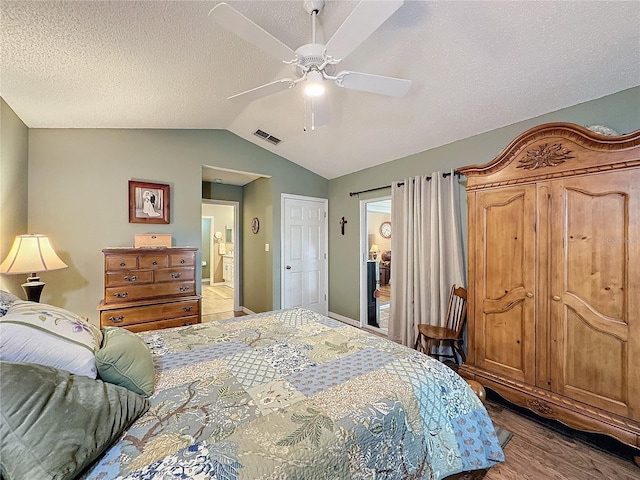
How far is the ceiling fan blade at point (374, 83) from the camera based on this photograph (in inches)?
66.7

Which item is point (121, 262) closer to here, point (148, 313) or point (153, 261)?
point (153, 261)

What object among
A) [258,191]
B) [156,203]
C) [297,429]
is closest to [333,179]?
[258,191]

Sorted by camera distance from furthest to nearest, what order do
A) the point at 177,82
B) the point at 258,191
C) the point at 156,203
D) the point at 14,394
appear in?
the point at 258,191 → the point at 156,203 → the point at 177,82 → the point at 14,394

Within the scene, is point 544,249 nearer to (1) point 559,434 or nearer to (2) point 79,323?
(1) point 559,434

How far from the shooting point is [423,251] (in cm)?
335

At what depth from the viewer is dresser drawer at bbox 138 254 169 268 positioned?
2.80 m

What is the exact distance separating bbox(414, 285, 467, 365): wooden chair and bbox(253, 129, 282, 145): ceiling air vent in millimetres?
2918

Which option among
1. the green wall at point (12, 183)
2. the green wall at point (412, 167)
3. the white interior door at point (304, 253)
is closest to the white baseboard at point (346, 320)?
the green wall at point (412, 167)

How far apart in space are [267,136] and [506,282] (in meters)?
3.22

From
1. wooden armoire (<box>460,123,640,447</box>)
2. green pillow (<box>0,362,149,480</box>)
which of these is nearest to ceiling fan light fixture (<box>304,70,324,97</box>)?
wooden armoire (<box>460,123,640,447</box>)

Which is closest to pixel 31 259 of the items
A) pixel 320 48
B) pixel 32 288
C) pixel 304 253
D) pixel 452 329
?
pixel 32 288

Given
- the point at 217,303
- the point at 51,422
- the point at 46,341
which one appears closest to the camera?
the point at 51,422

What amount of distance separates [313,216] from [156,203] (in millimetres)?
2337

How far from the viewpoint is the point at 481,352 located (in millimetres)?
2373
